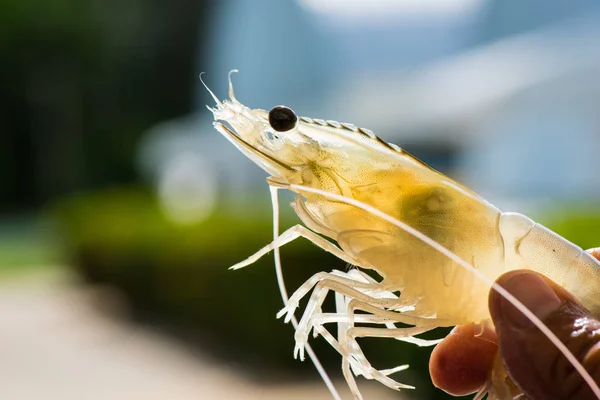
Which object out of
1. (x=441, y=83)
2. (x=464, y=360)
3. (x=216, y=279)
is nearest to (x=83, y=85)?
(x=441, y=83)

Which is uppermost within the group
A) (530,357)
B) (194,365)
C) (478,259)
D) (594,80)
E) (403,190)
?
(594,80)

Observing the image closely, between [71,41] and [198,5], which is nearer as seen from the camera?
[71,41]

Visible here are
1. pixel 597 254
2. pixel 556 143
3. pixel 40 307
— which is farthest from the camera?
pixel 556 143

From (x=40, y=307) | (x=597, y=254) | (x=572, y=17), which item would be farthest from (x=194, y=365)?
(x=572, y=17)

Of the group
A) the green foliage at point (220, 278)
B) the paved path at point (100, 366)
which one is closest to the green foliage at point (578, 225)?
the green foliage at point (220, 278)

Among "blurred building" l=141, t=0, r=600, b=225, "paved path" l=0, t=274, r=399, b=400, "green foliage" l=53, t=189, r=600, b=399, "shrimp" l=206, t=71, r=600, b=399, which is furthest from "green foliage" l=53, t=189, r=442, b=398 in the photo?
"shrimp" l=206, t=71, r=600, b=399

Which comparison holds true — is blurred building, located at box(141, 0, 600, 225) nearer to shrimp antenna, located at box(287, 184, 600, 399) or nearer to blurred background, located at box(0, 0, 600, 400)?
blurred background, located at box(0, 0, 600, 400)

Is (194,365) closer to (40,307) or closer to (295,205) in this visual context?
(40,307)

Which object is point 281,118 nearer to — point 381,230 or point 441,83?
point 381,230
